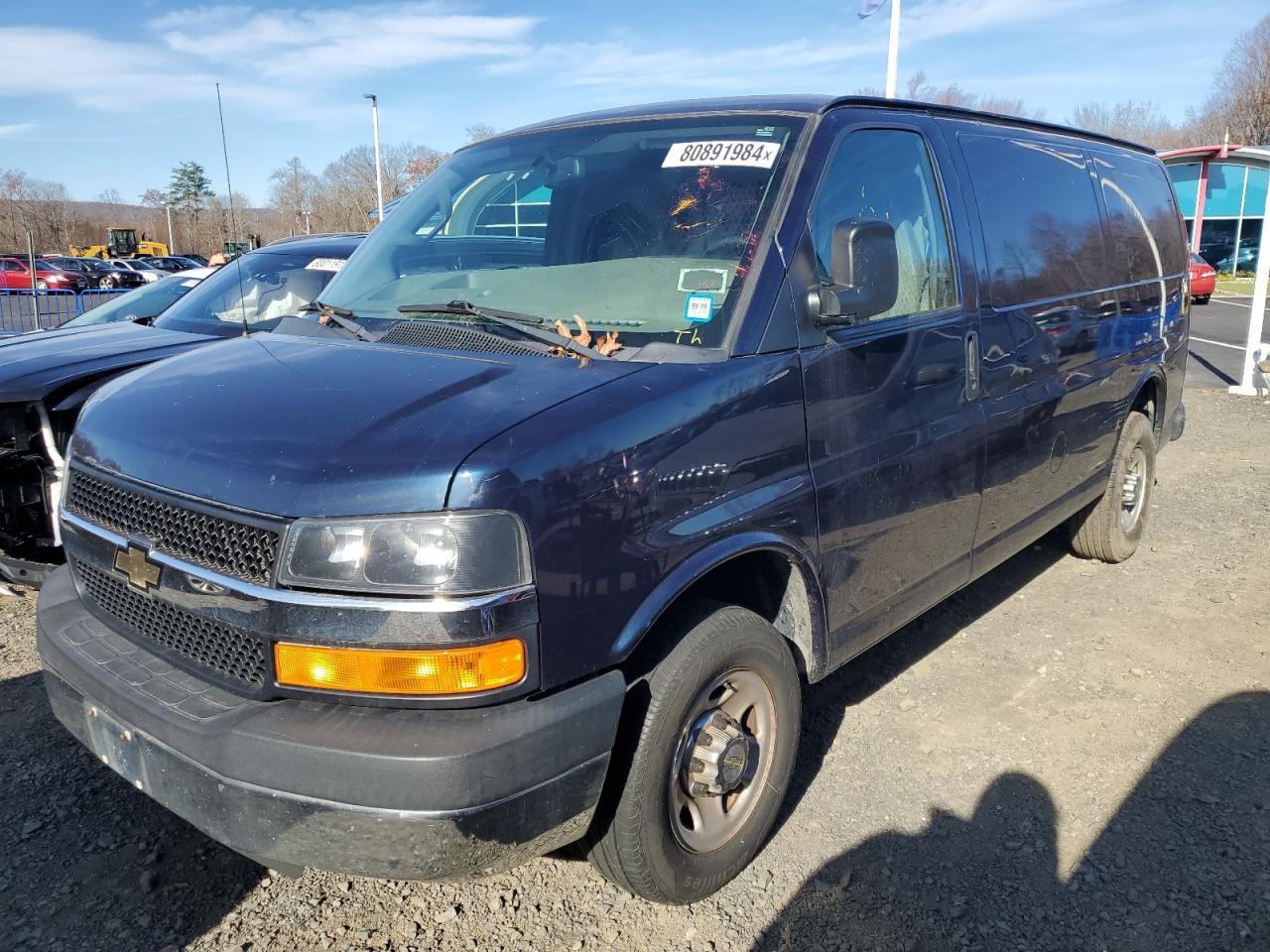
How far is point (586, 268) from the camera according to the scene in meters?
3.08

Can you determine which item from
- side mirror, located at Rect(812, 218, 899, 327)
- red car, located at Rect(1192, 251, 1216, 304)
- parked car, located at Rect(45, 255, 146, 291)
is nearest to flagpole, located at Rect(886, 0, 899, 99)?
red car, located at Rect(1192, 251, 1216, 304)

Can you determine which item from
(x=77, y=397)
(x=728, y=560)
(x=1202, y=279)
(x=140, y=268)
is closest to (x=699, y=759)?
(x=728, y=560)

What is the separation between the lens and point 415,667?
7.06 feet

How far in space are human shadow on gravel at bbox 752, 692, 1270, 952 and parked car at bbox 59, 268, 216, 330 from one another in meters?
5.69

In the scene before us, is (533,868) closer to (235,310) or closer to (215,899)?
(215,899)

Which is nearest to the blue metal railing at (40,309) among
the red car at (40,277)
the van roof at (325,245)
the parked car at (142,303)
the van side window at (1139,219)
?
the parked car at (142,303)

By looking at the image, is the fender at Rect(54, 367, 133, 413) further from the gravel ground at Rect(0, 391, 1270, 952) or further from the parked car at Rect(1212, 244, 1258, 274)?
the parked car at Rect(1212, 244, 1258, 274)

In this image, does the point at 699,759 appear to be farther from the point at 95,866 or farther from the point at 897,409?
the point at 95,866

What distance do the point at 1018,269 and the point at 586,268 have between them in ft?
6.54

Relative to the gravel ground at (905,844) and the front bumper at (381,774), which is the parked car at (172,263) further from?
the front bumper at (381,774)

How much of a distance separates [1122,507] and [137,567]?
5.29 metres

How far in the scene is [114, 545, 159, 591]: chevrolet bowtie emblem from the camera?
2492mm

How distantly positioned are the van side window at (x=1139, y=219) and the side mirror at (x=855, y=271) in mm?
2628

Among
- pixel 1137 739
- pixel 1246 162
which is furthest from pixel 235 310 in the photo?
pixel 1246 162
